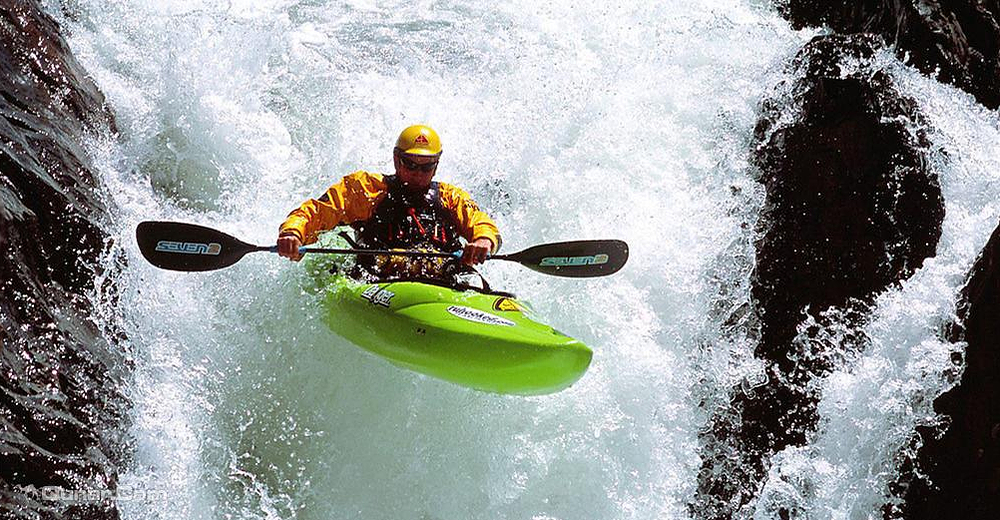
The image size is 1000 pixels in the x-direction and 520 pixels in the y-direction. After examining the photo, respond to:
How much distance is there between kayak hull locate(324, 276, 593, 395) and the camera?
4.20 m

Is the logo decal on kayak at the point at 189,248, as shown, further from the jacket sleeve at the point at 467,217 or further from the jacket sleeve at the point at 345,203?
the jacket sleeve at the point at 467,217

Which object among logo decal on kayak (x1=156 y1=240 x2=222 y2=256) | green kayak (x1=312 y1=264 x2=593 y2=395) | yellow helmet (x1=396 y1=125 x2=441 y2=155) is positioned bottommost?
green kayak (x1=312 y1=264 x2=593 y2=395)

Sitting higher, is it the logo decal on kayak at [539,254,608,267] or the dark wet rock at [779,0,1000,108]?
the dark wet rock at [779,0,1000,108]

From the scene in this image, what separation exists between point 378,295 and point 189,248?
3.21 feet

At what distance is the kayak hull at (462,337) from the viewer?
4203mm

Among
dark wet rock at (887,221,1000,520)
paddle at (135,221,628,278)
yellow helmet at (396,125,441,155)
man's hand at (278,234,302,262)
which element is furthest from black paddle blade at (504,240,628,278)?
dark wet rock at (887,221,1000,520)

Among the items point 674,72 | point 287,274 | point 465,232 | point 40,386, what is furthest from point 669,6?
point 40,386

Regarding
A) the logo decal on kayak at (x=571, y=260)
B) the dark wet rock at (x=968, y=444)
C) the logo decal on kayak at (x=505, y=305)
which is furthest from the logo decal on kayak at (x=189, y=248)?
the dark wet rock at (x=968, y=444)

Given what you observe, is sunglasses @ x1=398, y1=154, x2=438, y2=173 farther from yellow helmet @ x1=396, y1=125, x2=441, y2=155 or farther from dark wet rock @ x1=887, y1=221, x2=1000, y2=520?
dark wet rock @ x1=887, y1=221, x2=1000, y2=520

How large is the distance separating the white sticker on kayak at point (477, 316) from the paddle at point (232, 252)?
0.35 m

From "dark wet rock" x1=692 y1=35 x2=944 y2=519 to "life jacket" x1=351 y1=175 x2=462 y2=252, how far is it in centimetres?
178

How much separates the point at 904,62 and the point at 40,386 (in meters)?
5.46

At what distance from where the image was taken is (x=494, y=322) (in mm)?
4332

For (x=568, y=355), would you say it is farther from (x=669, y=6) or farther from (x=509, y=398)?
(x=669, y=6)
